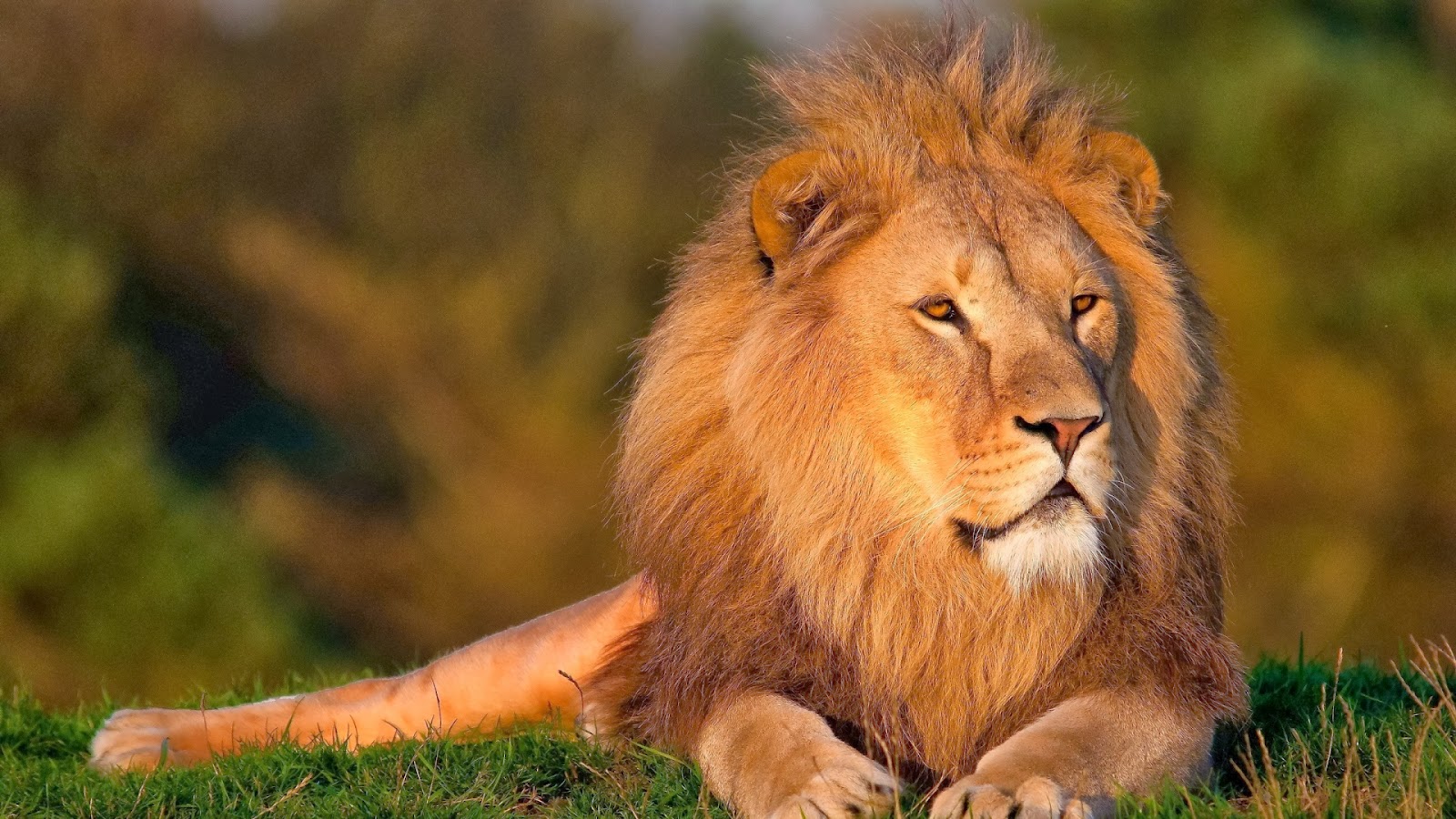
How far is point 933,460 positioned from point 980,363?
0.22 m

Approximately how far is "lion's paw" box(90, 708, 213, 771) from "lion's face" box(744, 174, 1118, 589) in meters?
1.86

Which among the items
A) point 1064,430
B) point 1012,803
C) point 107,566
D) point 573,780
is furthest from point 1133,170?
point 107,566

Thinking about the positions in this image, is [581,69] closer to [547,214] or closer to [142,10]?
[547,214]

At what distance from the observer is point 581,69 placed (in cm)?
2366

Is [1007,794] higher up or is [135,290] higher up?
[1007,794]

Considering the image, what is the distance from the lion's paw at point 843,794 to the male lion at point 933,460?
0.05ft

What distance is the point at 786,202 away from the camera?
13.1 feet

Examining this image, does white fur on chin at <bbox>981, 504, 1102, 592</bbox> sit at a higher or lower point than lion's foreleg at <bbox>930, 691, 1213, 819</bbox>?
higher

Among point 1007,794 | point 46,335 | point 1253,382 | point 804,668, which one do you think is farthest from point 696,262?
point 46,335

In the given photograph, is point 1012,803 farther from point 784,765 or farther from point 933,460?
point 933,460

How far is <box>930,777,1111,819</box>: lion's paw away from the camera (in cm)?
317

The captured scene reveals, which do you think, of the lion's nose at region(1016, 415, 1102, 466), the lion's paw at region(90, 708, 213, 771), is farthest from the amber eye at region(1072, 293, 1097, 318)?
the lion's paw at region(90, 708, 213, 771)

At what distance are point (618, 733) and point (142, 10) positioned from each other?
20.9m

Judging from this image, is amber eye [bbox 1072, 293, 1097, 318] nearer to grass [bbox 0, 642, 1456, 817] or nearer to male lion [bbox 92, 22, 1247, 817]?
male lion [bbox 92, 22, 1247, 817]
